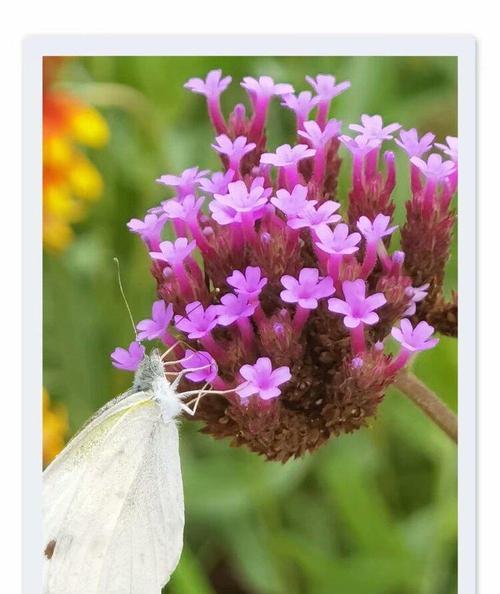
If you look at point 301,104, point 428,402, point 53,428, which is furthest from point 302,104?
point 53,428

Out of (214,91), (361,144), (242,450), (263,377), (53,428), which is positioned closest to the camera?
(263,377)

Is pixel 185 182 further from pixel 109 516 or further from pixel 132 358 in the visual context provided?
pixel 109 516

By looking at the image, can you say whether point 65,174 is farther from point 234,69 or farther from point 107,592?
point 107,592

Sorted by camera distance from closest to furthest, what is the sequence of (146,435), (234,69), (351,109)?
(146,435) → (234,69) → (351,109)

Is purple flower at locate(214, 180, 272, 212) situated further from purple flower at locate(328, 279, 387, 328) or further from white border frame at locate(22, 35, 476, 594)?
white border frame at locate(22, 35, 476, 594)

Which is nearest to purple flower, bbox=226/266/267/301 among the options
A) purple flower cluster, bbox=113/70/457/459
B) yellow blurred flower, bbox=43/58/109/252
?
purple flower cluster, bbox=113/70/457/459
